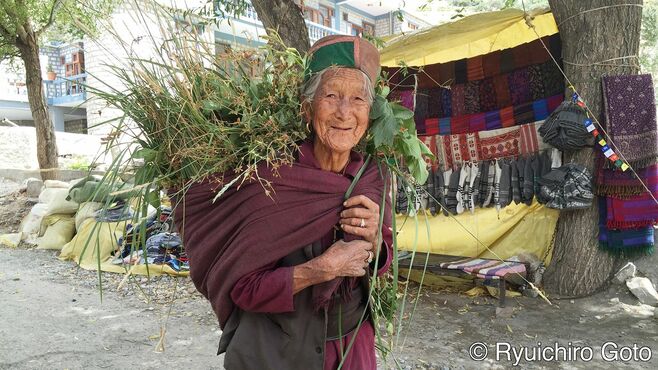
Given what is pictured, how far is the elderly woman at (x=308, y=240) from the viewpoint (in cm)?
149

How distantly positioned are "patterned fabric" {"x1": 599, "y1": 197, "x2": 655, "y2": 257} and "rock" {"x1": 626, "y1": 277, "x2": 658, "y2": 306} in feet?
0.82

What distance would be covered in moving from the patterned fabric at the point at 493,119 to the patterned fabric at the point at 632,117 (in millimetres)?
639

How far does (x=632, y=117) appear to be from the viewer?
13.6ft

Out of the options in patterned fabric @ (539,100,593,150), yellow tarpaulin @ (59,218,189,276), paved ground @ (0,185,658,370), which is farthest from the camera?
yellow tarpaulin @ (59,218,189,276)

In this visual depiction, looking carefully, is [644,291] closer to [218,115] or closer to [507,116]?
[507,116]

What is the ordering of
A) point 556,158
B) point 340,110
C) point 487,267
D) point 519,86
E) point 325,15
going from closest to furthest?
point 340,110, point 487,267, point 556,158, point 519,86, point 325,15

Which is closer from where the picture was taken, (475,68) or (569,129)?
(569,129)

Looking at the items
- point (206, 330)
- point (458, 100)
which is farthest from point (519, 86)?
point (206, 330)

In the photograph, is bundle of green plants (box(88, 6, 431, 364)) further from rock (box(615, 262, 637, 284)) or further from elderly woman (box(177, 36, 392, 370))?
rock (box(615, 262, 637, 284))

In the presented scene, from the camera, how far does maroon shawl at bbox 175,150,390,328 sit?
1491 millimetres

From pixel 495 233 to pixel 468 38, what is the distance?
2028mm

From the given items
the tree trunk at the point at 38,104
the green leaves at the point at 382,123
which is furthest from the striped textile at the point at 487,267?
the tree trunk at the point at 38,104

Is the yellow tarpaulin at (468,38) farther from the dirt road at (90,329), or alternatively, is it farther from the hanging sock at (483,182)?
the dirt road at (90,329)

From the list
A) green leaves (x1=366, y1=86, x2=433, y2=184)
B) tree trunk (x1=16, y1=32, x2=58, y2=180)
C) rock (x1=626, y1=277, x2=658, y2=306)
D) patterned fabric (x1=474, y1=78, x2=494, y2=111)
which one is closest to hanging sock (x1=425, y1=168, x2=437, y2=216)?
patterned fabric (x1=474, y1=78, x2=494, y2=111)
